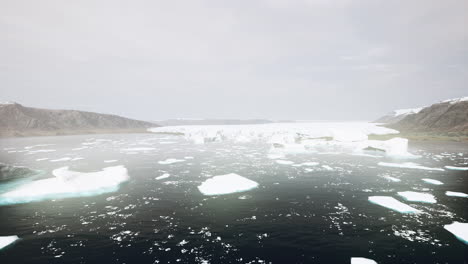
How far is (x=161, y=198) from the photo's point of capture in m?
17.1

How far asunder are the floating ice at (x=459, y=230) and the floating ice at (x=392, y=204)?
7.04 ft

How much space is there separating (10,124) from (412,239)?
180 metres

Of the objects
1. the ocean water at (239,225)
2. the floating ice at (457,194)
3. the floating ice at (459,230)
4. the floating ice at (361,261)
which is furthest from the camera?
the floating ice at (457,194)

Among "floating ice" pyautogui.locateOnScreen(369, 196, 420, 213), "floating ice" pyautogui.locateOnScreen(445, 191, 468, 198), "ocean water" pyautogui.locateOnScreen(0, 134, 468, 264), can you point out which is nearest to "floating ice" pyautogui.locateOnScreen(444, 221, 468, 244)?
"ocean water" pyautogui.locateOnScreen(0, 134, 468, 264)

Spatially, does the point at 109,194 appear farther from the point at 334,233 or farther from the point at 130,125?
the point at 130,125

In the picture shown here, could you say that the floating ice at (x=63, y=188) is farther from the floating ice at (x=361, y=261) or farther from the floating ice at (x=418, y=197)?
the floating ice at (x=418, y=197)

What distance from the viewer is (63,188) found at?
1822 cm

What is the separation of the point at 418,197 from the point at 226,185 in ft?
44.2

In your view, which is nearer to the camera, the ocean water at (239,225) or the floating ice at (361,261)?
the floating ice at (361,261)

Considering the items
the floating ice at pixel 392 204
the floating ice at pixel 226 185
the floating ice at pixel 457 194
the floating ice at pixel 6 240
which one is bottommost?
the floating ice at pixel 6 240

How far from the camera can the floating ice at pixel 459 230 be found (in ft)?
35.3

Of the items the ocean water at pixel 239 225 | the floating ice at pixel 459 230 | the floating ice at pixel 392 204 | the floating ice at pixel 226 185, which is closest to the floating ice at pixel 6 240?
the ocean water at pixel 239 225

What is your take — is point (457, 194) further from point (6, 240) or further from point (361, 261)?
point (6, 240)

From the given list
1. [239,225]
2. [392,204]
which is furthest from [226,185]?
[392,204]
